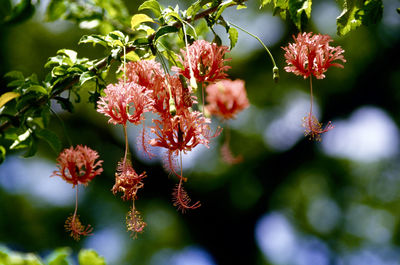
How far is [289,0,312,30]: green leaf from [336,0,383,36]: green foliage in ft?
0.30

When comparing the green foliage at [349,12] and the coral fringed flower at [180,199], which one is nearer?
the green foliage at [349,12]

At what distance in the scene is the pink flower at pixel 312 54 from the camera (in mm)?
792

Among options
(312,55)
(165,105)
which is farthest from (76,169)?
(312,55)

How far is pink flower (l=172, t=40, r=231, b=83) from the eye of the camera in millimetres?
768

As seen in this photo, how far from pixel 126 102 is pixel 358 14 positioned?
0.46 metres

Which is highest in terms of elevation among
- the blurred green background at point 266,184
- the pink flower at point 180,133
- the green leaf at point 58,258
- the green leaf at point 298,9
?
the green leaf at point 298,9

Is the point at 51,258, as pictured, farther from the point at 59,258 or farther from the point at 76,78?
the point at 76,78

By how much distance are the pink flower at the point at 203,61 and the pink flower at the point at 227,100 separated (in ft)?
1.82

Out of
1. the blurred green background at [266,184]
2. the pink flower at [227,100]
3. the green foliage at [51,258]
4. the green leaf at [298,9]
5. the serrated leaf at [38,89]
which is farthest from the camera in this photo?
the blurred green background at [266,184]

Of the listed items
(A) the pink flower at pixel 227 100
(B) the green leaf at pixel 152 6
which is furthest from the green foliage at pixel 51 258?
(A) the pink flower at pixel 227 100

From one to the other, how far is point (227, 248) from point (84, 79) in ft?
15.5

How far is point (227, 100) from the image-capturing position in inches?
53.7

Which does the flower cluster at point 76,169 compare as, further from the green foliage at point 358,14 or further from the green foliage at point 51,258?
the green foliage at point 358,14

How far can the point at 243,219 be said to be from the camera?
17.2ft
